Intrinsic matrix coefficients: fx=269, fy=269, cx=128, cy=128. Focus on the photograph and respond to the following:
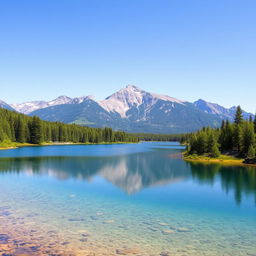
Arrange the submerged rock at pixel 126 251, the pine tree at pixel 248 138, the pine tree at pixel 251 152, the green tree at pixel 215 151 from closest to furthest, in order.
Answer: the submerged rock at pixel 126 251 → the pine tree at pixel 251 152 → the pine tree at pixel 248 138 → the green tree at pixel 215 151

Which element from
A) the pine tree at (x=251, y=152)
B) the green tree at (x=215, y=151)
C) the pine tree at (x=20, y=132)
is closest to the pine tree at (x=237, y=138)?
the pine tree at (x=251, y=152)

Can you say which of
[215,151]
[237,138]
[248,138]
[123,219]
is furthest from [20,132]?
[123,219]

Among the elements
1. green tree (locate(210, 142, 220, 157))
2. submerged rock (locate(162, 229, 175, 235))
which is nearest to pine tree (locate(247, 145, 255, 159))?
green tree (locate(210, 142, 220, 157))

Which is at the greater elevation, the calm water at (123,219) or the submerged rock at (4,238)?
the submerged rock at (4,238)

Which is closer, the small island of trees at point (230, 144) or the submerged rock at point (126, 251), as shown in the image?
the submerged rock at point (126, 251)

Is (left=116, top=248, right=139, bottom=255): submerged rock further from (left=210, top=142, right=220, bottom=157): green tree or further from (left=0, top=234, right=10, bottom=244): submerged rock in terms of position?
(left=210, top=142, right=220, bottom=157): green tree

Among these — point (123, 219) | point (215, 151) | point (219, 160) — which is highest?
point (215, 151)

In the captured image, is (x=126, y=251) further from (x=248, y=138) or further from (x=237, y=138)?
(x=237, y=138)

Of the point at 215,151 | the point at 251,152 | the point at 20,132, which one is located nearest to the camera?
the point at 251,152

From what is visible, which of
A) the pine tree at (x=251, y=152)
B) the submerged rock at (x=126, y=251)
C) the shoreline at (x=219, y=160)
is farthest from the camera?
the shoreline at (x=219, y=160)

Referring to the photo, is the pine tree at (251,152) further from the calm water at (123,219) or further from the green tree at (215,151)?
the calm water at (123,219)

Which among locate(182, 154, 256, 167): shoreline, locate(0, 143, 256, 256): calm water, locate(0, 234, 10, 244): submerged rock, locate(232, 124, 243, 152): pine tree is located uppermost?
locate(232, 124, 243, 152): pine tree

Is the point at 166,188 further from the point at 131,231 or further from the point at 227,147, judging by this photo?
the point at 227,147

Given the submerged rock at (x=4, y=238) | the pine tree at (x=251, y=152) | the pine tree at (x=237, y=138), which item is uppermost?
the pine tree at (x=237, y=138)
